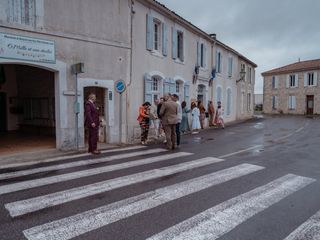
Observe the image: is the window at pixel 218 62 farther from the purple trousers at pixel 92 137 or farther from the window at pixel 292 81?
the window at pixel 292 81

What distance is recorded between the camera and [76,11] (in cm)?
959

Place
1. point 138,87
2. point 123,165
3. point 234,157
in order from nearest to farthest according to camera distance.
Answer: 1. point 123,165
2. point 234,157
3. point 138,87

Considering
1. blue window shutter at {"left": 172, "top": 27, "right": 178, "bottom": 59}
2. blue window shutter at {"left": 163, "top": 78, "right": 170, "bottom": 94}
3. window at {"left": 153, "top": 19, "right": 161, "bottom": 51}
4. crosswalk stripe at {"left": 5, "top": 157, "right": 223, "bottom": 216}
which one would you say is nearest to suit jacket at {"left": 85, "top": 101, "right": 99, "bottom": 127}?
crosswalk stripe at {"left": 5, "top": 157, "right": 223, "bottom": 216}

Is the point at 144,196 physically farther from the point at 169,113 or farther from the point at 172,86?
the point at 172,86

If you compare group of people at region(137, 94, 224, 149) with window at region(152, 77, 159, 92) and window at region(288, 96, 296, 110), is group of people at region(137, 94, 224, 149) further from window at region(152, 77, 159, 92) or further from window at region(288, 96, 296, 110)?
window at region(288, 96, 296, 110)

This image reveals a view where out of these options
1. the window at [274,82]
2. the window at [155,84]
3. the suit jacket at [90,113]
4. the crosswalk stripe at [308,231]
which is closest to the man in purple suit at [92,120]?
the suit jacket at [90,113]

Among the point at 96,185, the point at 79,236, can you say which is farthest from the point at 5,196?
the point at 79,236

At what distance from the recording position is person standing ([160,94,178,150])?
31.3ft

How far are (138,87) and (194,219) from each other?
897cm

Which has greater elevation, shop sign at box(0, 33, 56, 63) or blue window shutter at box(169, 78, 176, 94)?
shop sign at box(0, 33, 56, 63)

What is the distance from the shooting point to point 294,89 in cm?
3772

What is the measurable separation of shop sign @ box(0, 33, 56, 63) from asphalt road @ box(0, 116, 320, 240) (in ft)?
11.0

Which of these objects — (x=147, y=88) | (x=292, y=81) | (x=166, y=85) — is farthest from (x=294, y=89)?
(x=147, y=88)

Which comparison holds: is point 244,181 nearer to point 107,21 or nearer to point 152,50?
point 107,21
